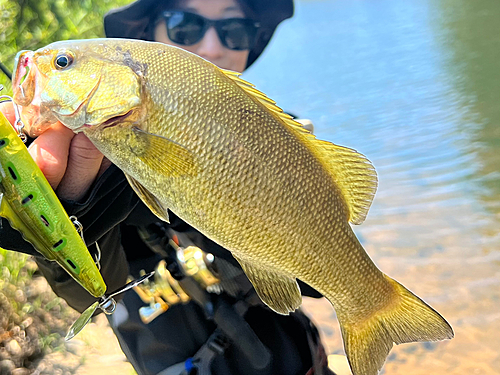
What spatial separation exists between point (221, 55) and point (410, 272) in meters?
3.23

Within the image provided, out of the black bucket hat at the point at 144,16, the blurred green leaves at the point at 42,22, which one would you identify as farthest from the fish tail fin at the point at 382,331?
the blurred green leaves at the point at 42,22

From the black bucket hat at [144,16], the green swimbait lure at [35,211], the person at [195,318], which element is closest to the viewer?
the green swimbait lure at [35,211]

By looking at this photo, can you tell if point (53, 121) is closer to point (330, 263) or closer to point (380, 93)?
point (330, 263)

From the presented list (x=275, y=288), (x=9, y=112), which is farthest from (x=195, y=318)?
(x=9, y=112)

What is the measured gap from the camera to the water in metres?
3.83

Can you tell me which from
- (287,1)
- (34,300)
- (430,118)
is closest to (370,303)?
(287,1)

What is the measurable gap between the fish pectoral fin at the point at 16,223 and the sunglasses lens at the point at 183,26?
204cm

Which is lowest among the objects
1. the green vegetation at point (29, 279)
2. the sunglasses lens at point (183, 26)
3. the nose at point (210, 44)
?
the green vegetation at point (29, 279)

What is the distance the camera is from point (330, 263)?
139cm

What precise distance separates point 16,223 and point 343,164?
1.06 meters

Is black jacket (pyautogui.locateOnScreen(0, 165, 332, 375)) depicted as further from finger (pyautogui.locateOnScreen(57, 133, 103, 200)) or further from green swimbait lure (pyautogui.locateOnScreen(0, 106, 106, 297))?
green swimbait lure (pyautogui.locateOnScreen(0, 106, 106, 297))

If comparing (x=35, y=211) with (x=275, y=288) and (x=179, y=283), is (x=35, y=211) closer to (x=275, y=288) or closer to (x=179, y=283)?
(x=275, y=288)

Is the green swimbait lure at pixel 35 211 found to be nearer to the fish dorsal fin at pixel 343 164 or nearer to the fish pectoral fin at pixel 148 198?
the fish pectoral fin at pixel 148 198

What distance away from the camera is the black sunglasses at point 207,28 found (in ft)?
9.16
